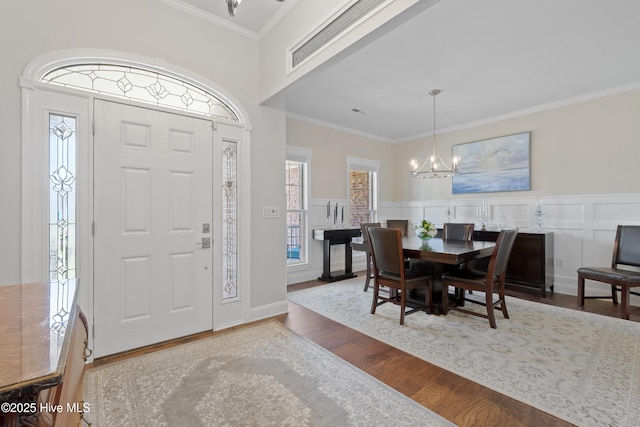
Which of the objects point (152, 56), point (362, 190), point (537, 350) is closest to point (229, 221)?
point (152, 56)

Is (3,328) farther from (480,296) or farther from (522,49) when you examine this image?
(480,296)

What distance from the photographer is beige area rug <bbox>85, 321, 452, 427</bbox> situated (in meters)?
1.68

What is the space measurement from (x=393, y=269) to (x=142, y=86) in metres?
2.94

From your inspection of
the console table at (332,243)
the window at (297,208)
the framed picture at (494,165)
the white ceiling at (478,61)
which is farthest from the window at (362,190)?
the framed picture at (494,165)

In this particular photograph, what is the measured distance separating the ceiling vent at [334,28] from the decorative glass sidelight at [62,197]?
1.88 meters

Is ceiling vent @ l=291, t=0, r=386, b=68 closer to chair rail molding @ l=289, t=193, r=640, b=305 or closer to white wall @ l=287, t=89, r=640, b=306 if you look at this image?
white wall @ l=287, t=89, r=640, b=306

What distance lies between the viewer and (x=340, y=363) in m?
2.29

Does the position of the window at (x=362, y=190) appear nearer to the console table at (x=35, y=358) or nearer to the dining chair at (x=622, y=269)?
the dining chair at (x=622, y=269)

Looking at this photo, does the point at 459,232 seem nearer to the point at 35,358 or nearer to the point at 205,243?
the point at 205,243

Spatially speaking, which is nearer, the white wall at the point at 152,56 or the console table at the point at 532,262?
the white wall at the point at 152,56

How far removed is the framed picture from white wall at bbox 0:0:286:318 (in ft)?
11.9

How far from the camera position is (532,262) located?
4.11m

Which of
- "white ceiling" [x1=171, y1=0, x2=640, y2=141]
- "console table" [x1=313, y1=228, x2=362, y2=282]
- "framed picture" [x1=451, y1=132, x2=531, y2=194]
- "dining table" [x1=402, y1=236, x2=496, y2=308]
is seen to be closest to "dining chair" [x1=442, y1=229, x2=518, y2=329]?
"dining table" [x1=402, y1=236, x2=496, y2=308]

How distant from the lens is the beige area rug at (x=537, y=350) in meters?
1.83
